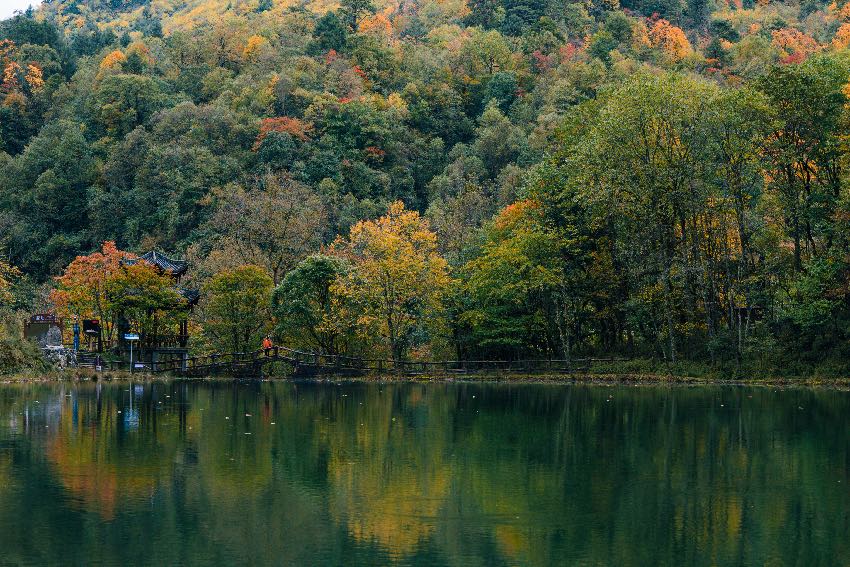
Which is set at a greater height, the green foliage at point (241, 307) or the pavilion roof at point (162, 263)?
the pavilion roof at point (162, 263)

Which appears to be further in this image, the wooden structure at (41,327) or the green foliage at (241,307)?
the wooden structure at (41,327)

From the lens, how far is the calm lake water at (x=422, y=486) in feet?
57.7

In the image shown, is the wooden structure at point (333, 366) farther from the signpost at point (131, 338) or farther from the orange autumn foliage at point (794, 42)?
the orange autumn foliage at point (794, 42)

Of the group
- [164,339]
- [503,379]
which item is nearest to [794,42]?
[503,379]

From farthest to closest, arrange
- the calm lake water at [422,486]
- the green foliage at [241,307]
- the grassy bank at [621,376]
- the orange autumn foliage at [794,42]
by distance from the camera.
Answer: the orange autumn foliage at [794,42], the green foliage at [241,307], the grassy bank at [621,376], the calm lake water at [422,486]

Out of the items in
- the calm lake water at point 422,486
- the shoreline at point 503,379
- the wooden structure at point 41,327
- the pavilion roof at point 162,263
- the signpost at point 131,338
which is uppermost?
the pavilion roof at point 162,263

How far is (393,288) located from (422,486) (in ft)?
136

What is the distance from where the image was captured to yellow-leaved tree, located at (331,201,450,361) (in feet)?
209

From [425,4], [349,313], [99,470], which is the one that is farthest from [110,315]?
[425,4]

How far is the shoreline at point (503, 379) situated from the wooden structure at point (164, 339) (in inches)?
169

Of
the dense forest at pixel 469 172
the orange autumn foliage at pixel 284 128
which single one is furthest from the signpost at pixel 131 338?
the orange autumn foliage at pixel 284 128

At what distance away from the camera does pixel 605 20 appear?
500 feet

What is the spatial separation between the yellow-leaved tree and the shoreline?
141 inches

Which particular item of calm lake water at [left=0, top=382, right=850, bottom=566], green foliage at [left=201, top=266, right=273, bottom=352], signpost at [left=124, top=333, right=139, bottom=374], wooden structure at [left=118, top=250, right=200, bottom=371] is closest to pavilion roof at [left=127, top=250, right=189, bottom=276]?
wooden structure at [left=118, top=250, right=200, bottom=371]
